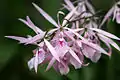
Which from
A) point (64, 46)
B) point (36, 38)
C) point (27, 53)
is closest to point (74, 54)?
point (64, 46)

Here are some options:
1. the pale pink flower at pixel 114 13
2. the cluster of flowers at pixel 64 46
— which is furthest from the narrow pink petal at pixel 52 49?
the pale pink flower at pixel 114 13

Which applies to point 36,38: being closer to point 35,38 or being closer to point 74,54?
point 35,38

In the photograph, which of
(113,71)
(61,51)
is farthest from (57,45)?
(113,71)

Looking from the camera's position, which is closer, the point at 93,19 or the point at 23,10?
the point at 93,19

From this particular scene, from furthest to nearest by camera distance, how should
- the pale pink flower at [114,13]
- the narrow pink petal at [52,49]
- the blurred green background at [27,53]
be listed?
the blurred green background at [27,53] < the pale pink flower at [114,13] < the narrow pink petal at [52,49]

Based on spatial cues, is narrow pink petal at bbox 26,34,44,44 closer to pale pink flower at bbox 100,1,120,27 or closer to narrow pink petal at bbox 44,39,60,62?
narrow pink petal at bbox 44,39,60,62

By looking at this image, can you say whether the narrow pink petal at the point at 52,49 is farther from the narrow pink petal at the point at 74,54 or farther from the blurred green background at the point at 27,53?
the blurred green background at the point at 27,53

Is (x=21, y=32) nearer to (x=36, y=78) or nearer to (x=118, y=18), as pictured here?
(x=36, y=78)

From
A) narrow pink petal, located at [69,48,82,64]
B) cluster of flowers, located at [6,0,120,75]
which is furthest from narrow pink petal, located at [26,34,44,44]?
narrow pink petal, located at [69,48,82,64]

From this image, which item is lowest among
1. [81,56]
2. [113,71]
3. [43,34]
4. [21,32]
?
[113,71]
